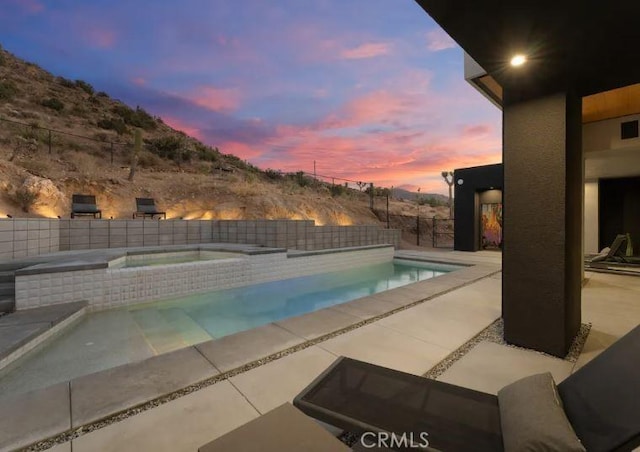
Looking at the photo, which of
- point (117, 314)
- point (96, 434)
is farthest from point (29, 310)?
point (96, 434)

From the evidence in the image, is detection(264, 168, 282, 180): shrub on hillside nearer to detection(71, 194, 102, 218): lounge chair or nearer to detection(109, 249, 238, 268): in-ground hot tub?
detection(71, 194, 102, 218): lounge chair

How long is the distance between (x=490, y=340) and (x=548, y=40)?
8.26ft

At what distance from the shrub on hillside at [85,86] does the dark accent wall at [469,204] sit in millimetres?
27101

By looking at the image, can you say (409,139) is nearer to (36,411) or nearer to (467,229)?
(467,229)

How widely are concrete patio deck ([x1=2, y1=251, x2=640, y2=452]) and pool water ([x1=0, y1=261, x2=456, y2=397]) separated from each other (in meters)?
1.01

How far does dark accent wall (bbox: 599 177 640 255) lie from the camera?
8.66 m

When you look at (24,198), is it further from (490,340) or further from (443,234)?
(443,234)

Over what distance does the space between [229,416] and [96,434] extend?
2.24ft

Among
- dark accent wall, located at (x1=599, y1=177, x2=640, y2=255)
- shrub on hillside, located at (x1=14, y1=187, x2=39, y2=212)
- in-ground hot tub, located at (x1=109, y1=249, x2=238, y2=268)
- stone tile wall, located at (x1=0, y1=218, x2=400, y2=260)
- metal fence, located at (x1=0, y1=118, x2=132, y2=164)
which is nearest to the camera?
stone tile wall, located at (x1=0, y1=218, x2=400, y2=260)

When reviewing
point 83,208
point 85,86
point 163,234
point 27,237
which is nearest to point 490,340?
point 27,237

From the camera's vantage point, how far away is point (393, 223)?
18.1 m

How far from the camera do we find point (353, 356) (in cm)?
242

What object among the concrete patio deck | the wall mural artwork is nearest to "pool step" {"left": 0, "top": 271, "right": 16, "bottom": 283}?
the concrete patio deck

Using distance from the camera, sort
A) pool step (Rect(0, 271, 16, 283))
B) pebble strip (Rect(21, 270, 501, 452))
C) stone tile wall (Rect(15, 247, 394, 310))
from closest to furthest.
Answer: pebble strip (Rect(21, 270, 501, 452)) → stone tile wall (Rect(15, 247, 394, 310)) → pool step (Rect(0, 271, 16, 283))
